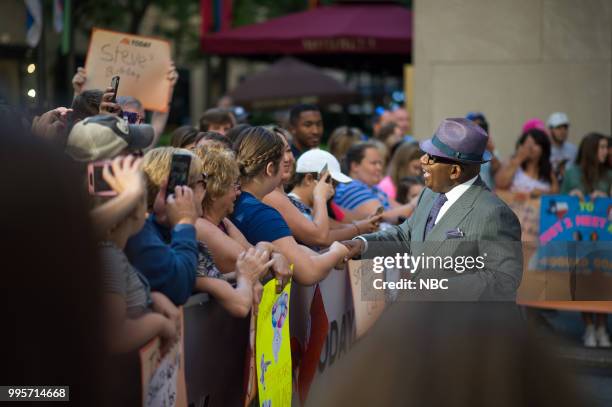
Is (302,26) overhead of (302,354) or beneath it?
overhead

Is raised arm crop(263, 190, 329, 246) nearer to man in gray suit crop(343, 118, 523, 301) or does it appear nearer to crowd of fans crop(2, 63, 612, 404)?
crowd of fans crop(2, 63, 612, 404)

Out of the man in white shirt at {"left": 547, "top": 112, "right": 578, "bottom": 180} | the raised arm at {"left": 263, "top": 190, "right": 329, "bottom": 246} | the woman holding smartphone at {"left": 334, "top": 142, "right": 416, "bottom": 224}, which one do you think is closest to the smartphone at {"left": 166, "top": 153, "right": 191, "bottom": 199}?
the raised arm at {"left": 263, "top": 190, "right": 329, "bottom": 246}

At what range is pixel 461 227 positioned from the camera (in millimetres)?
5371

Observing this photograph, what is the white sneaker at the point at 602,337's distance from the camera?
1030 cm

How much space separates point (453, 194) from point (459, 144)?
240 millimetres

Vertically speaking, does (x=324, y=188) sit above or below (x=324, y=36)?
below

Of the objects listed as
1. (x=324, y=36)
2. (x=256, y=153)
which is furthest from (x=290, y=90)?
(x=256, y=153)

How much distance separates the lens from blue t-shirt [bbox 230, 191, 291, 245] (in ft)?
18.2

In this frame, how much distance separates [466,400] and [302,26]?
2009 centimetres

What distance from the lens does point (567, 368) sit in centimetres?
177

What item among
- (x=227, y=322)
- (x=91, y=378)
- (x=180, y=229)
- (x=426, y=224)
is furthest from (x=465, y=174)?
(x=91, y=378)

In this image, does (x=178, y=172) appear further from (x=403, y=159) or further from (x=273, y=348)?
(x=403, y=159)

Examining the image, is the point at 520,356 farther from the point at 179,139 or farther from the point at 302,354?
the point at 179,139

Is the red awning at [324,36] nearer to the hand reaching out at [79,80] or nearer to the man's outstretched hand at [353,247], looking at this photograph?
the hand reaching out at [79,80]
